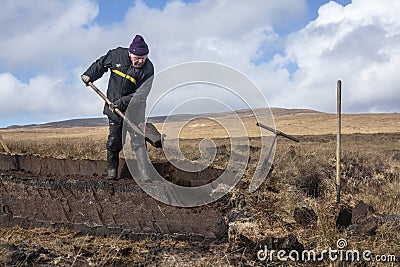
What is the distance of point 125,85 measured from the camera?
681 cm

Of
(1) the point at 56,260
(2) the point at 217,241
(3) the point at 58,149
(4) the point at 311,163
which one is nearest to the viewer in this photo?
(1) the point at 56,260

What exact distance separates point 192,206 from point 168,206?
0.33m

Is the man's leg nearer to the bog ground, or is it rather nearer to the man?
the man

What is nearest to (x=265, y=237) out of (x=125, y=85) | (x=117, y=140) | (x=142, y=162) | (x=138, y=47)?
(x=142, y=162)

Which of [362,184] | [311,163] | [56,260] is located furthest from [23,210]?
[362,184]

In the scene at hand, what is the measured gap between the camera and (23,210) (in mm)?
6414

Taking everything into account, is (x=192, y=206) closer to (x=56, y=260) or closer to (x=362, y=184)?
(x=56, y=260)

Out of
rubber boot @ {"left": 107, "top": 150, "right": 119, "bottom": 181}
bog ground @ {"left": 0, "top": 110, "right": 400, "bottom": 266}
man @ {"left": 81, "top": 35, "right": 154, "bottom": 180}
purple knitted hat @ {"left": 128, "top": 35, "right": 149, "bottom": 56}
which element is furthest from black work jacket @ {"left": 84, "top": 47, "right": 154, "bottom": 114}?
bog ground @ {"left": 0, "top": 110, "right": 400, "bottom": 266}

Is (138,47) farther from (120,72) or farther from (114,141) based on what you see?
(114,141)

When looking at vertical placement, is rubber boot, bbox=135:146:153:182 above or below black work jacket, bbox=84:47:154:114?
below

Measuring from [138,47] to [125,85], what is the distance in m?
0.60

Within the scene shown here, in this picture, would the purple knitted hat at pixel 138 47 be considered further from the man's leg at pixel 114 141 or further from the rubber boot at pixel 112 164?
the rubber boot at pixel 112 164

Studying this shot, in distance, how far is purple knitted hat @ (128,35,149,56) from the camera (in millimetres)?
6559

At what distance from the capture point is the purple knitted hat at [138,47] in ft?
21.5
